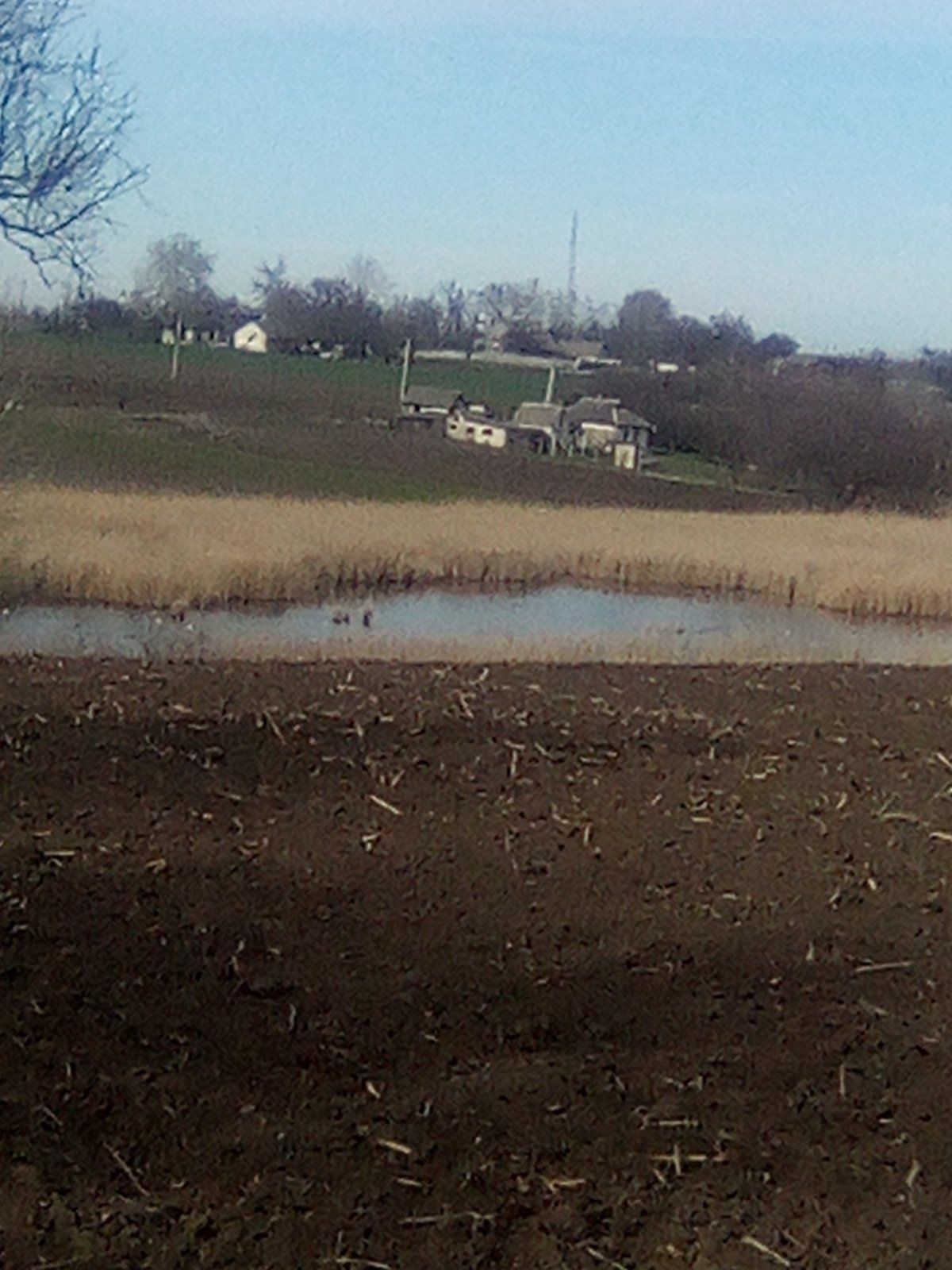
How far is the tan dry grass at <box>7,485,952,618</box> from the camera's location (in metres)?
15.7

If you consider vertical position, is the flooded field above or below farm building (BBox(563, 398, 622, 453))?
below

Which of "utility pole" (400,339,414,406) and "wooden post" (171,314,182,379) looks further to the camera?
"utility pole" (400,339,414,406)

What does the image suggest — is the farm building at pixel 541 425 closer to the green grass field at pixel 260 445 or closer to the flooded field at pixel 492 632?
the green grass field at pixel 260 445

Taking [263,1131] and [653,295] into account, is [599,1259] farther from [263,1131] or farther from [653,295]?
[653,295]

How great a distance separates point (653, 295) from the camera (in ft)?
224

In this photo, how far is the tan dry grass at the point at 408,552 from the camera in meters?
15.7

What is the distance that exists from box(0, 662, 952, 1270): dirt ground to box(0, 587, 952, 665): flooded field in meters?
2.80

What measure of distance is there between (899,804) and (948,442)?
2772 centimetres

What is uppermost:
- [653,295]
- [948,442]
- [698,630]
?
[653,295]

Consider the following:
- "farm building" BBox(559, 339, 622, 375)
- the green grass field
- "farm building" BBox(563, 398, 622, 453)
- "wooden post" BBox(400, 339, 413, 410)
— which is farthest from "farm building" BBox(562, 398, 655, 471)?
"farm building" BBox(559, 339, 622, 375)

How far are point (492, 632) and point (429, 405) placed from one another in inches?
1017

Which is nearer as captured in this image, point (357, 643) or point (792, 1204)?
point (792, 1204)

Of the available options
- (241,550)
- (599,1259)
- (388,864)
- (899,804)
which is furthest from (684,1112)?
(241,550)

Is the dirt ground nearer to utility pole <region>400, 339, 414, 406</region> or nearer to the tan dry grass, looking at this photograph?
the tan dry grass
